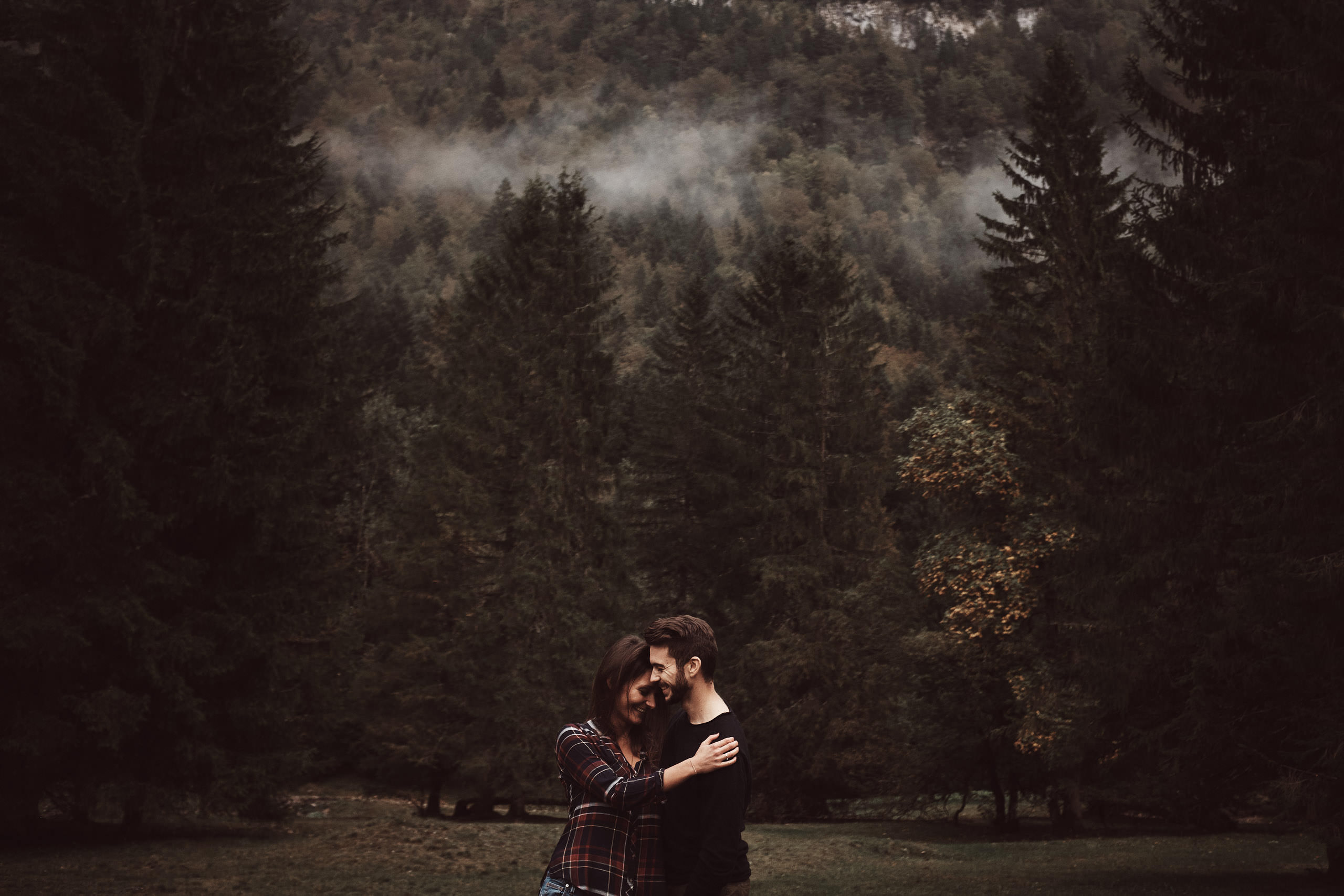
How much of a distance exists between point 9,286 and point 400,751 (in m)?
15.6

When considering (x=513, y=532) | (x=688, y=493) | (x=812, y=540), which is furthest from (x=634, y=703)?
(x=688, y=493)

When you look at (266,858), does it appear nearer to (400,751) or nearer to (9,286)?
(9,286)

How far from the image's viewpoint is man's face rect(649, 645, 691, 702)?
4.39m

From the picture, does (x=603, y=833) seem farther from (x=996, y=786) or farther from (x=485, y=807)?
(x=485, y=807)

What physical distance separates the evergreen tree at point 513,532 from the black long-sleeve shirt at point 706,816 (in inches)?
905

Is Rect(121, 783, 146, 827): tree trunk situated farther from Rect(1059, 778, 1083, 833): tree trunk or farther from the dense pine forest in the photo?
Rect(1059, 778, 1083, 833): tree trunk

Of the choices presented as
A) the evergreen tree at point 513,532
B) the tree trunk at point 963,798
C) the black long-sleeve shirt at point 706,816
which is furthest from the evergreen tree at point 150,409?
the tree trunk at point 963,798

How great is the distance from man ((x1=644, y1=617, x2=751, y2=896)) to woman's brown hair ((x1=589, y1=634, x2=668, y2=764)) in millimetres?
117

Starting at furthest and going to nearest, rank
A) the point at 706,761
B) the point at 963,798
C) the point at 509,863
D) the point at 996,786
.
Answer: the point at 963,798 < the point at 996,786 < the point at 509,863 < the point at 706,761

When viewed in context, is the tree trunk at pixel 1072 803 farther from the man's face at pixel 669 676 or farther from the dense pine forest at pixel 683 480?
the man's face at pixel 669 676

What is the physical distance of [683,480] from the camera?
1503 inches

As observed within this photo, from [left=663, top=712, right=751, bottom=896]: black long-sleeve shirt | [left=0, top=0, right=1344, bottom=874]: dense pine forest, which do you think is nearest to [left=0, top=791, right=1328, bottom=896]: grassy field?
[left=0, top=0, right=1344, bottom=874]: dense pine forest

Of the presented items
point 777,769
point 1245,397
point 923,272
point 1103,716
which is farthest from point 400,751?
point 923,272

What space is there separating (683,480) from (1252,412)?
2481 centimetres
